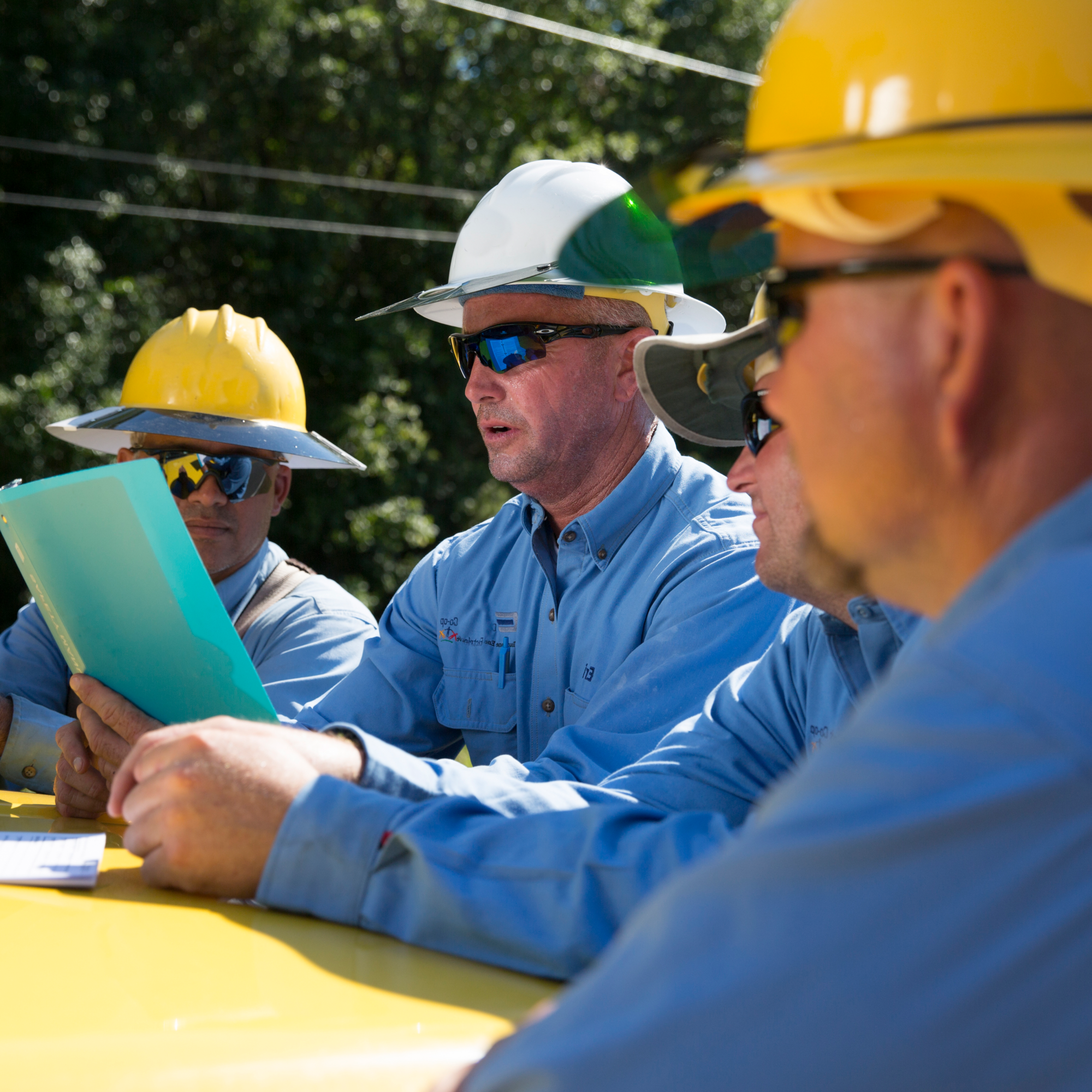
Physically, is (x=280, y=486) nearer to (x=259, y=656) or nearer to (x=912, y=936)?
(x=259, y=656)

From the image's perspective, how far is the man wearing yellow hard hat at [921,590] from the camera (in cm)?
67

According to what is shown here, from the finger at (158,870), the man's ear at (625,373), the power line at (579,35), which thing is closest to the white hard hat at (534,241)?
the man's ear at (625,373)

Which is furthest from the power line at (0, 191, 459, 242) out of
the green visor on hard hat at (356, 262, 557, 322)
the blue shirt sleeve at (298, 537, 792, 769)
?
the blue shirt sleeve at (298, 537, 792, 769)

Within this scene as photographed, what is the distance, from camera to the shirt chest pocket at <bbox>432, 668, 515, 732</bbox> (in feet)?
9.76

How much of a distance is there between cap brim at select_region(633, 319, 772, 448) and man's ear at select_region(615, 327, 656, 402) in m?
0.77

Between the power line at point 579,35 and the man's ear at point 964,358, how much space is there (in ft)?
46.8

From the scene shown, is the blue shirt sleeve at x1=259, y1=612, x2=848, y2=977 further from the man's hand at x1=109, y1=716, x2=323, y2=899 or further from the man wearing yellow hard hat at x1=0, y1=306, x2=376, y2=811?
the man wearing yellow hard hat at x1=0, y1=306, x2=376, y2=811

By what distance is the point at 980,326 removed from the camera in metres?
0.85

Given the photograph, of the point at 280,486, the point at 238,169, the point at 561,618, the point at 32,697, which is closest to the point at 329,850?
the point at 561,618

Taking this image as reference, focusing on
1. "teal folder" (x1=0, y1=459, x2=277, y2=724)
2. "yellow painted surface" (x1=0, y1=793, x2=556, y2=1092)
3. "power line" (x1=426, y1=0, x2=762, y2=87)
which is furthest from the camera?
"power line" (x1=426, y1=0, x2=762, y2=87)

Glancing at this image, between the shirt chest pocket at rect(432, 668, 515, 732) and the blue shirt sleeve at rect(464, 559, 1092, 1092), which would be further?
the shirt chest pocket at rect(432, 668, 515, 732)

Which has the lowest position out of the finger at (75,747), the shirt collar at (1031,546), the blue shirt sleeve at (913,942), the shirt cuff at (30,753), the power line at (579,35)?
the shirt cuff at (30,753)

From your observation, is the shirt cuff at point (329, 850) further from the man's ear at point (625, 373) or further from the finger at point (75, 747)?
the man's ear at point (625, 373)

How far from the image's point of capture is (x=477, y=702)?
3.01 metres
